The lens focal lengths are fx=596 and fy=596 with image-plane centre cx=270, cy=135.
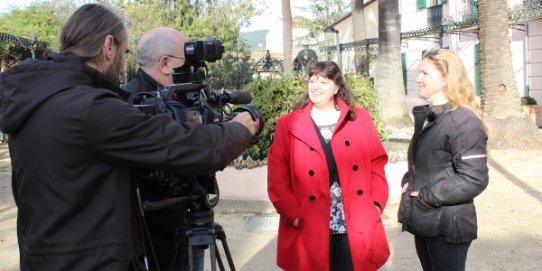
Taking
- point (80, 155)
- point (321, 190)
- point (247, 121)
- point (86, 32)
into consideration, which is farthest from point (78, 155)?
point (321, 190)

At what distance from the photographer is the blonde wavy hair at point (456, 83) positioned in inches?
128

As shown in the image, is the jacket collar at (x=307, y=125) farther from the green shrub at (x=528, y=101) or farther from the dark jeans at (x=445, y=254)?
the green shrub at (x=528, y=101)

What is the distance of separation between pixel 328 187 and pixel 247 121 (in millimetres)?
1435

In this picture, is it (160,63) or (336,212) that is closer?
(160,63)

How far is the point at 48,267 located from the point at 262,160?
5.74 meters

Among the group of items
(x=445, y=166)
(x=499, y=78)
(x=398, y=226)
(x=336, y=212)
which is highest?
(x=499, y=78)

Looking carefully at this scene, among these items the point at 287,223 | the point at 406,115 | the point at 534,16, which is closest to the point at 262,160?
the point at 287,223

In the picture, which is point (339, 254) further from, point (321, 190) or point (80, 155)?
point (80, 155)

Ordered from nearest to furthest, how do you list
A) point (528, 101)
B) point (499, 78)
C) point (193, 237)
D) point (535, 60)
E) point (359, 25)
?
point (193, 237) < point (499, 78) < point (528, 101) < point (535, 60) < point (359, 25)

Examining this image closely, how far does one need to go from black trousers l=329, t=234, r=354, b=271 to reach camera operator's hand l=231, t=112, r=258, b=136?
154cm

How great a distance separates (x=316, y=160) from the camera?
3.43 meters

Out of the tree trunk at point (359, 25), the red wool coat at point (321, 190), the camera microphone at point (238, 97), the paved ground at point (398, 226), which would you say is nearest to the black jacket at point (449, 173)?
the red wool coat at point (321, 190)

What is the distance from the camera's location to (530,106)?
15.6 metres

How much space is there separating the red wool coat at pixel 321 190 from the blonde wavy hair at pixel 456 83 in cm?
54
